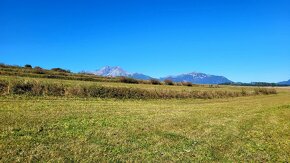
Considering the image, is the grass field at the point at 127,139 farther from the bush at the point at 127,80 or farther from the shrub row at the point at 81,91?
the bush at the point at 127,80

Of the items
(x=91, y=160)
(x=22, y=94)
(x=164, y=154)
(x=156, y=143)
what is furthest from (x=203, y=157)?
(x=22, y=94)

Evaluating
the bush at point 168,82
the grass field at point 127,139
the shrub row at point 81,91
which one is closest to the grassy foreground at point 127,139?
the grass field at point 127,139

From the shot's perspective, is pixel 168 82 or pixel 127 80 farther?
pixel 168 82

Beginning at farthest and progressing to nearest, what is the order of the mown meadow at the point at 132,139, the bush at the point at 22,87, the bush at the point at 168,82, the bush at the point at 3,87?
Result: the bush at the point at 168,82
the bush at the point at 22,87
the bush at the point at 3,87
the mown meadow at the point at 132,139

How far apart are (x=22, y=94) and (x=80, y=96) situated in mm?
6439

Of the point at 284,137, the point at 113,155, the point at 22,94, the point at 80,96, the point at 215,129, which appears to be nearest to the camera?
the point at 113,155

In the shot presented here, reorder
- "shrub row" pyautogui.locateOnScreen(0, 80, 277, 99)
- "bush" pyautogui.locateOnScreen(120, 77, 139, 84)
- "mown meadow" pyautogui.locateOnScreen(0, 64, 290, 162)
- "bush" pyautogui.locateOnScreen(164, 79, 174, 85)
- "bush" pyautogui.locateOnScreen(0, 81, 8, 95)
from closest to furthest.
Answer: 1. "mown meadow" pyautogui.locateOnScreen(0, 64, 290, 162)
2. "bush" pyautogui.locateOnScreen(0, 81, 8, 95)
3. "shrub row" pyautogui.locateOnScreen(0, 80, 277, 99)
4. "bush" pyautogui.locateOnScreen(120, 77, 139, 84)
5. "bush" pyautogui.locateOnScreen(164, 79, 174, 85)

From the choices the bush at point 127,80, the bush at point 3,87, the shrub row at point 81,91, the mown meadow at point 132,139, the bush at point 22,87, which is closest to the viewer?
the mown meadow at point 132,139

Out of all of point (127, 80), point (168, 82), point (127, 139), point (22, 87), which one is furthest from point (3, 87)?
point (168, 82)

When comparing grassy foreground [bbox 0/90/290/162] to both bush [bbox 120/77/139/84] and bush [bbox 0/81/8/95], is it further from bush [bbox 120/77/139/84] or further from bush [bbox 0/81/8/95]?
bush [bbox 120/77/139/84]

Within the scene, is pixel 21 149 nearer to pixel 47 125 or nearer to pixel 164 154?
pixel 47 125

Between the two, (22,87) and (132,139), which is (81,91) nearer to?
(22,87)

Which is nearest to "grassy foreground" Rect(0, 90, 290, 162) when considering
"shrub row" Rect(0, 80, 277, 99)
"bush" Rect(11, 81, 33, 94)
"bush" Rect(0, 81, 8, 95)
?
"bush" Rect(0, 81, 8, 95)

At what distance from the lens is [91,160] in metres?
9.78
